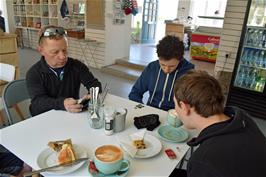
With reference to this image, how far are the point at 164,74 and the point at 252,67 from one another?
2221 mm

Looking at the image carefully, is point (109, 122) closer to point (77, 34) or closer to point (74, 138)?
point (74, 138)

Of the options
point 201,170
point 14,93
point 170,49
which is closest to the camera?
point 201,170

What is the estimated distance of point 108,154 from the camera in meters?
0.97

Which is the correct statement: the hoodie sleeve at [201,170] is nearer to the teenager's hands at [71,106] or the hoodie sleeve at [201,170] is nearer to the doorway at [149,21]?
the teenager's hands at [71,106]

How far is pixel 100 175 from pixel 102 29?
14.6ft

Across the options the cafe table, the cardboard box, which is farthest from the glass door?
the cardboard box

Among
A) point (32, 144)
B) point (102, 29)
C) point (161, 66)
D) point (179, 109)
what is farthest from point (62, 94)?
point (102, 29)

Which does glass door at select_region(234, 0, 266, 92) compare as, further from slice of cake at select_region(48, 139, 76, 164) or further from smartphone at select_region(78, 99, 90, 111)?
slice of cake at select_region(48, 139, 76, 164)

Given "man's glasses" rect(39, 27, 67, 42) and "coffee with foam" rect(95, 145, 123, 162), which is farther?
"man's glasses" rect(39, 27, 67, 42)

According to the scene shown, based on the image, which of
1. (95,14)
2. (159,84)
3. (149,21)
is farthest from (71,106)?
(149,21)

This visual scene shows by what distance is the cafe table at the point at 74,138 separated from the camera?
100 centimetres

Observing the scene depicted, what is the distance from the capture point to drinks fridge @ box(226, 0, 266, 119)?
3173 millimetres

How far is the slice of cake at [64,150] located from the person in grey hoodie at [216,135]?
0.51 meters

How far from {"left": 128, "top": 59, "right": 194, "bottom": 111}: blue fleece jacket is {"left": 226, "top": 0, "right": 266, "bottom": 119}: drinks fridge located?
5.88ft
